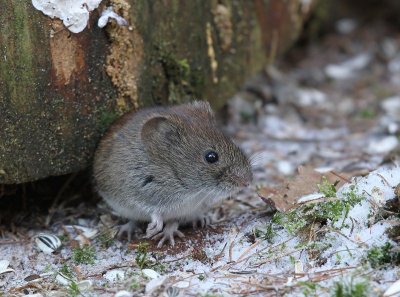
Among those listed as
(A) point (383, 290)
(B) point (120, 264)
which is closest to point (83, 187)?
(B) point (120, 264)

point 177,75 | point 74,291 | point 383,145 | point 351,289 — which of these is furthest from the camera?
point 383,145

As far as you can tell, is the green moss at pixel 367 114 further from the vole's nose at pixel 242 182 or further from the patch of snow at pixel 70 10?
the patch of snow at pixel 70 10

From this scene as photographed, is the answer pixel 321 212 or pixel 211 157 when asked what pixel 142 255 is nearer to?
pixel 211 157

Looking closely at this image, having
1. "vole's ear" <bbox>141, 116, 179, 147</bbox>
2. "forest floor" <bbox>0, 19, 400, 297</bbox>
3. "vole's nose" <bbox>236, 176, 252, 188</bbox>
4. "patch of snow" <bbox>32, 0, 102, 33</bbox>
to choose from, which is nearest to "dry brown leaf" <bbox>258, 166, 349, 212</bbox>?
"forest floor" <bbox>0, 19, 400, 297</bbox>

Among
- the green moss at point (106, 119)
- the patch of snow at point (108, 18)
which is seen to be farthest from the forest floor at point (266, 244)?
the patch of snow at point (108, 18)

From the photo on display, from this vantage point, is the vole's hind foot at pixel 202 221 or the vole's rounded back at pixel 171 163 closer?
the vole's rounded back at pixel 171 163

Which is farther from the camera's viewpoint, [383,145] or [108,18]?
[383,145]

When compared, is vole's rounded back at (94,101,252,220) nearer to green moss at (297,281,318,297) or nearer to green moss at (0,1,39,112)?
green moss at (0,1,39,112)

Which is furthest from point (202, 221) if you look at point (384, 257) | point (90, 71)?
point (384, 257)
